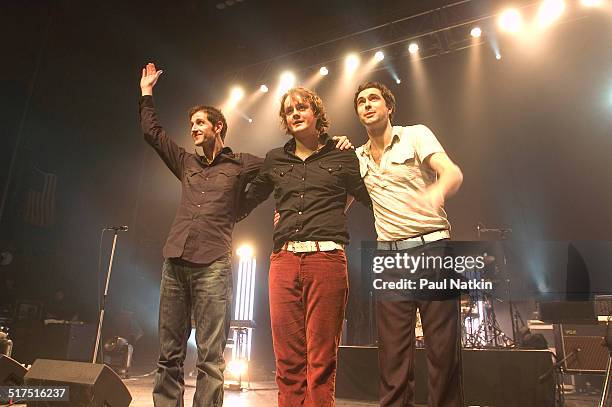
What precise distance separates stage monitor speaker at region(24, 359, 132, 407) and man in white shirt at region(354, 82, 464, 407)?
4.90 feet

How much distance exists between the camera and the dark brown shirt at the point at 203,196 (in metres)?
2.27

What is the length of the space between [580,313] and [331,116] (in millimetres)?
5115

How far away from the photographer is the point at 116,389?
2.47 metres

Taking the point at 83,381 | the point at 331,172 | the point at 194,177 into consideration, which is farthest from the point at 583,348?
the point at 83,381

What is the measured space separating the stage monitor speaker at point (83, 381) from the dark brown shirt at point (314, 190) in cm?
128

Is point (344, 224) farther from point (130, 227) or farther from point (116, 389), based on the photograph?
point (130, 227)

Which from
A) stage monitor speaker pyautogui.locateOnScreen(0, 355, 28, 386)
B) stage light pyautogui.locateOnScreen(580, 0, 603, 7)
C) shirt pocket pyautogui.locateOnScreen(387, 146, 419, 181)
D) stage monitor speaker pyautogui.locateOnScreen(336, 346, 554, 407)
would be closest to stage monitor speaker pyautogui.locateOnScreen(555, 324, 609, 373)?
stage monitor speaker pyautogui.locateOnScreen(336, 346, 554, 407)

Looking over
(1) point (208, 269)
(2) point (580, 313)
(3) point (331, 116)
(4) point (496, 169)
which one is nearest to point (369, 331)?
(2) point (580, 313)

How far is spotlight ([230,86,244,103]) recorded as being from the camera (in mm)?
8539

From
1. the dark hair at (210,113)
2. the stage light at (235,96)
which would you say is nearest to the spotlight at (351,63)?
the stage light at (235,96)

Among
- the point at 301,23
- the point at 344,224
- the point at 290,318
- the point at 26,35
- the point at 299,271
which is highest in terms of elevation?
the point at 301,23

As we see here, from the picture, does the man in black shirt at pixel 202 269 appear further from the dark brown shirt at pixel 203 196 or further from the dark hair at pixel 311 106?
the dark hair at pixel 311 106

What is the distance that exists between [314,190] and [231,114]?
736 centimetres

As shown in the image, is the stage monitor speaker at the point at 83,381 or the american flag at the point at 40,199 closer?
the stage monitor speaker at the point at 83,381
